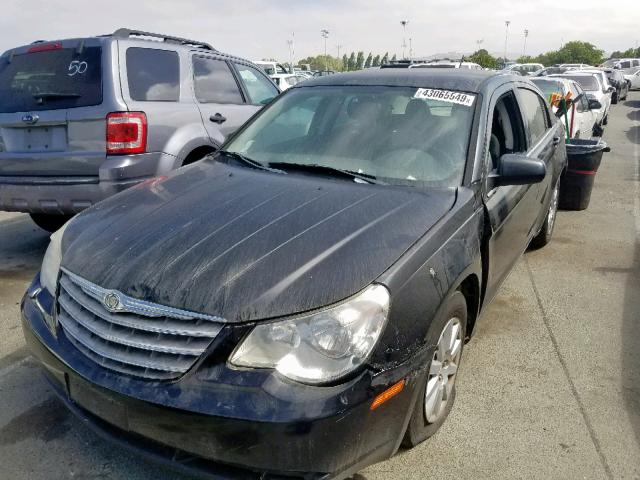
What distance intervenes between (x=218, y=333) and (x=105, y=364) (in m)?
0.48

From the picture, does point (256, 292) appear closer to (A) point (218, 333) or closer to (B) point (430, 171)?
(A) point (218, 333)

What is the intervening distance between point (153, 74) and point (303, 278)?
3.57m

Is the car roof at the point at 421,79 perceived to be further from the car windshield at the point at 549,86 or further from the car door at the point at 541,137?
the car windshield at the point at 549,86

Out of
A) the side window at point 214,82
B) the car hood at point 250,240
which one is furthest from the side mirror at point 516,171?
the side window at point 214,82

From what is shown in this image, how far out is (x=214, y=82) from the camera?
559 cm

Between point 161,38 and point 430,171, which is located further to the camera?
point 161,38

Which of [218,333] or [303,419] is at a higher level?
[218,333]

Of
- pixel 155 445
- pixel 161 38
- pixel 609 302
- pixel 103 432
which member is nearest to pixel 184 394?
pixel 155 445

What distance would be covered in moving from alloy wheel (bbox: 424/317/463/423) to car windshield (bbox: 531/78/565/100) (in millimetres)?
8277

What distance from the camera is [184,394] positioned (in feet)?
5.92

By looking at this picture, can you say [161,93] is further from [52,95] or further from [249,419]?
[249,419]

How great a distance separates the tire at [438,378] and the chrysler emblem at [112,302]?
46.0 inches

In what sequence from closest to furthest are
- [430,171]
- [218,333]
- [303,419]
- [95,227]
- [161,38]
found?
[303,419], [218,333], [95,227], [430,171], [161,38]

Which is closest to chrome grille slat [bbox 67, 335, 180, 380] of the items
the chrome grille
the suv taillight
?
the chrome grille
